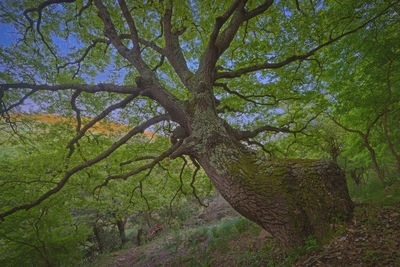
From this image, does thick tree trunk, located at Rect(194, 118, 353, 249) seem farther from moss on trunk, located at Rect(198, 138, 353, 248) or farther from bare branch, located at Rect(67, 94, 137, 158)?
bare branch, located at Rect(67, 94, 137, 158)

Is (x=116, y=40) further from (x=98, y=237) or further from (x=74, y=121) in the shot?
(x=98, y=237)

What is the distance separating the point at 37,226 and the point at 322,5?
36.4 feet

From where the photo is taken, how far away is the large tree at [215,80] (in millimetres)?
2279

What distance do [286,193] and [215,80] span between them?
2522 mm

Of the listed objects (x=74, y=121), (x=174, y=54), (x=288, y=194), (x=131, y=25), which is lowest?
(x=288, y=194)

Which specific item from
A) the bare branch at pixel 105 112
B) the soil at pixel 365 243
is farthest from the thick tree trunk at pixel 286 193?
the bare branch at pixel 105 112

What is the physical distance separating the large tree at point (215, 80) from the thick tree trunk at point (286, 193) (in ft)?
0.04

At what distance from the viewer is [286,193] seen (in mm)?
2213

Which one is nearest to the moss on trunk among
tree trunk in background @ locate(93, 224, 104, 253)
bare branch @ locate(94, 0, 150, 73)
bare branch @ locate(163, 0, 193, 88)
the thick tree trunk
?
the thick tree trunk

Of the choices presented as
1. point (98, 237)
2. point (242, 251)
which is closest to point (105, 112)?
point (242, 251)

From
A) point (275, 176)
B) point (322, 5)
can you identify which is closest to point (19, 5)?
point (275, 176)

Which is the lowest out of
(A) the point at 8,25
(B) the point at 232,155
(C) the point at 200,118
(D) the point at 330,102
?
(B) the point at 232,155

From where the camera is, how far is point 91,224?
11.2m

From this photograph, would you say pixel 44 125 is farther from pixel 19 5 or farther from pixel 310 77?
pixel 310 77
